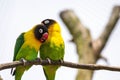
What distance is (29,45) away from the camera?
4.08 ft

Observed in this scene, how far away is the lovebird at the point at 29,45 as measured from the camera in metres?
1.21

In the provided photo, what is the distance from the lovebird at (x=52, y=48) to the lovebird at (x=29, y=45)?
0.17 feet

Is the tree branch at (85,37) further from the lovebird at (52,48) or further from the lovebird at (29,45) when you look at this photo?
the lovebird at (29,45)

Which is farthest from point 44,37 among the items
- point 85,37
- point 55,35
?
point 85,37

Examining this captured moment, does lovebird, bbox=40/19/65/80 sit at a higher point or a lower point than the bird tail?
higher

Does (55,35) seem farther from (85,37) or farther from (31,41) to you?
(85,37)

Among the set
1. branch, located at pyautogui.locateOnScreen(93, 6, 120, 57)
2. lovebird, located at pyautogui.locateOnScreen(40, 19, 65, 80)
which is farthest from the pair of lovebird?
branch, located at pyautogui.locateOnScreen(93, 6, 120, 57)

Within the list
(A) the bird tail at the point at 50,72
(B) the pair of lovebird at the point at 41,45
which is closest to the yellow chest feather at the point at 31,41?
(B) the pair of lovebird at the point at 41,45

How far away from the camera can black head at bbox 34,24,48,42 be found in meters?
1.23

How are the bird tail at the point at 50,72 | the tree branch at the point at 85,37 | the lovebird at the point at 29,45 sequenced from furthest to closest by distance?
the tree branch at the point at 85,37 → the bird tail at the point at 50,72 → the lovebird at the point at 29,45

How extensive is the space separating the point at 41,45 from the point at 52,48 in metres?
0.04

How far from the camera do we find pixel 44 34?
1231mm

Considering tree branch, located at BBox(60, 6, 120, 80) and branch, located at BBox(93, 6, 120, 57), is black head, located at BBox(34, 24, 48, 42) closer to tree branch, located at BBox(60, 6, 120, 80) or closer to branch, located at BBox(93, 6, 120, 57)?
tree branch, located at BBox(60, 6, 120, 80)

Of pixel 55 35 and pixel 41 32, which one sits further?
pixel 55 35
